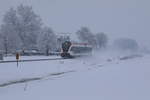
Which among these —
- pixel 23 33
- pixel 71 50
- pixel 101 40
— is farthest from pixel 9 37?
pixel 101 40

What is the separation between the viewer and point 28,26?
2724 inches

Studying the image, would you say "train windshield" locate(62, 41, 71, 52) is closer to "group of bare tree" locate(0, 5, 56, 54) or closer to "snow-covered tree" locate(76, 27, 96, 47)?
"group of bare tree" locate(0, 5, 56, 54)

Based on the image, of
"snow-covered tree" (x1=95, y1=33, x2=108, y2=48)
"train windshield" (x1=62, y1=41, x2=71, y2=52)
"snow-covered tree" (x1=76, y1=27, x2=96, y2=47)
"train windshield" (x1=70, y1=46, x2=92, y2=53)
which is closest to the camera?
"train windshield" (x1=70, y1=46, x2=92, y2=53)

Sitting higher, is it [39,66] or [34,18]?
[34,18]

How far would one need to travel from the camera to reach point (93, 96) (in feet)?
47.9

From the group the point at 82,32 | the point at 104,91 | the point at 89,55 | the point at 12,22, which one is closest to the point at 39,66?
the point at 104,91

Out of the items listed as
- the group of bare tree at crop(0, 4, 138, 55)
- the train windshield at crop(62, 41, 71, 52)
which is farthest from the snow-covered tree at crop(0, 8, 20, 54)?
the train windshield at crop(62, 41, 71, 52)

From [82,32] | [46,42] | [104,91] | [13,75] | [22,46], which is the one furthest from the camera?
[82,32]

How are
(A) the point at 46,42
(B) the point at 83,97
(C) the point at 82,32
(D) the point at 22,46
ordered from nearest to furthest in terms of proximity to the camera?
(B) the point at 83,97
(D) the point at 22,46
(A) the point at 46,42
(C) the point at 82,32

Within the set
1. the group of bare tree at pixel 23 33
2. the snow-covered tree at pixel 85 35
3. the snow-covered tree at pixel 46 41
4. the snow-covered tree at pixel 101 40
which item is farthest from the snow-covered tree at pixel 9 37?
the snow-covered tree at pixel 101 40

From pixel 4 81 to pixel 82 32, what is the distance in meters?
93.7

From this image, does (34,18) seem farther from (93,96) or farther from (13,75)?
(93,96)

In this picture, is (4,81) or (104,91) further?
(4,81)

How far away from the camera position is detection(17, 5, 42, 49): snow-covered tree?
6731cm
